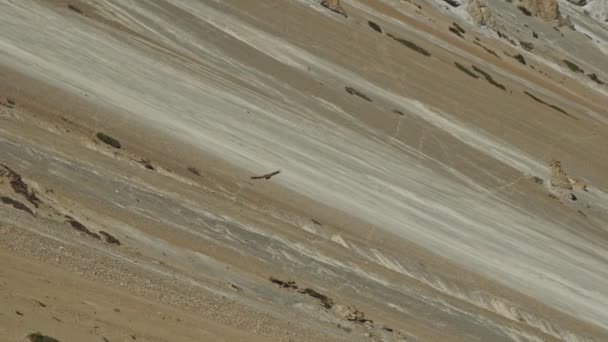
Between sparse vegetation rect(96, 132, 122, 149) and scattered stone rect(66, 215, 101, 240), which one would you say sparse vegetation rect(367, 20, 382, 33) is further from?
scattered stone rect(66, 215, 101, 240)

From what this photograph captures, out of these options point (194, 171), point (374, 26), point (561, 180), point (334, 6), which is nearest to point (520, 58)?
point (374, 26)

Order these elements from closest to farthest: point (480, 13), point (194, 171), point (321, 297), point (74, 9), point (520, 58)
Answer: point (321, 297), point (194, 171), point (74, 9), point (520, 58), point (480, 13)

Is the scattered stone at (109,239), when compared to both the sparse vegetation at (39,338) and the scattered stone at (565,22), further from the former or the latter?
the scattered stone at (565,22)

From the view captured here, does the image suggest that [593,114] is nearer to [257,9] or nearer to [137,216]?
[257,9]

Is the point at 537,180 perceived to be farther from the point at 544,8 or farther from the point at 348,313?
the point at 544,8

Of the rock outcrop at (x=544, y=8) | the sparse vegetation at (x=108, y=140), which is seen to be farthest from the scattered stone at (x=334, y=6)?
the rock outcrop at (x=544, y=8)

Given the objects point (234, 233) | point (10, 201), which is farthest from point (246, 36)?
point (10, 201)

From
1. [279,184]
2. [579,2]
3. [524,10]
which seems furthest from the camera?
[579,2]
